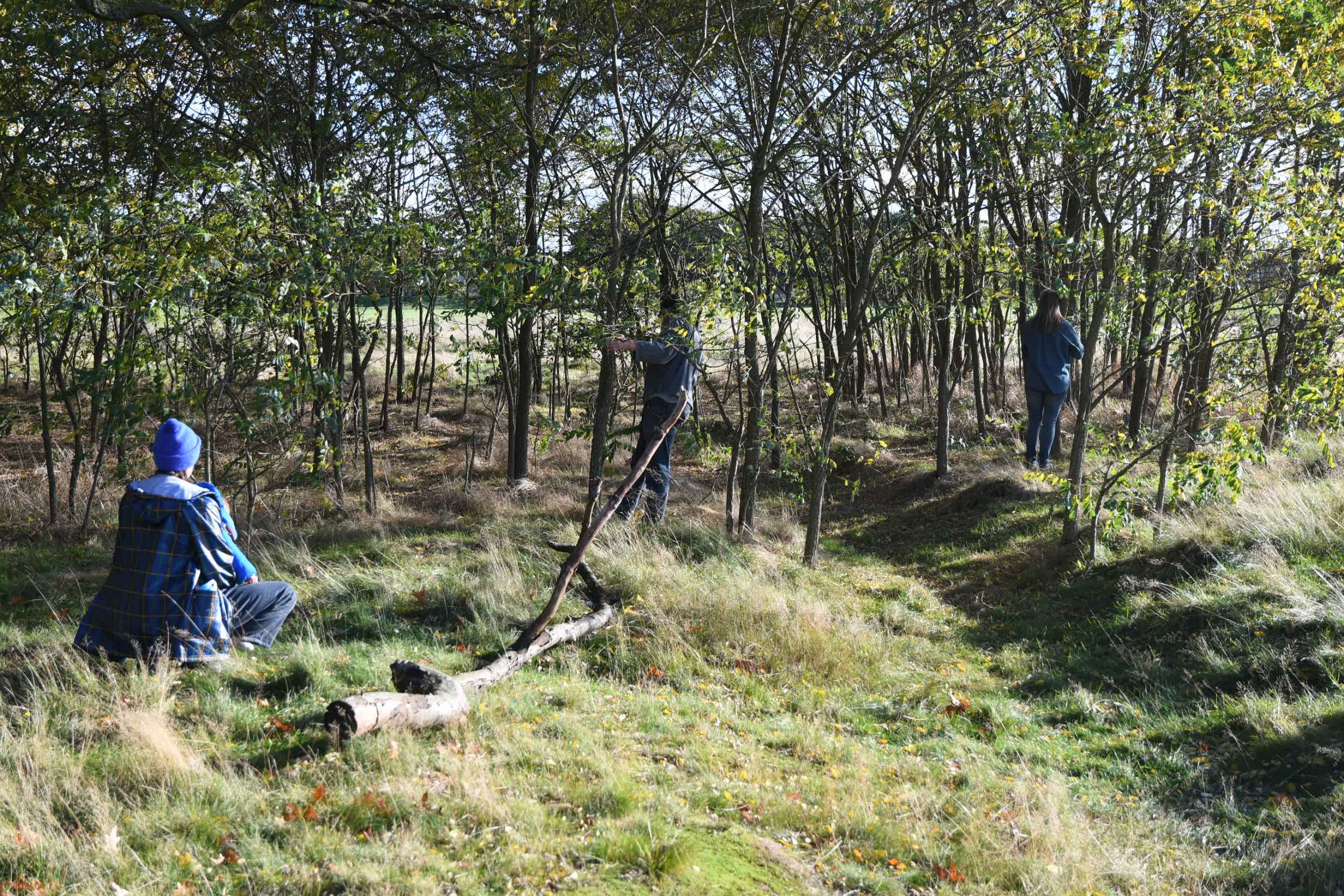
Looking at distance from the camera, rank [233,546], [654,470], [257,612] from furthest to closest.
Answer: [654,470], [257,612], [233,546]

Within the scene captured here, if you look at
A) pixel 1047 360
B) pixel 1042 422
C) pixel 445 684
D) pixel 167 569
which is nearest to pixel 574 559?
pixel 445 684

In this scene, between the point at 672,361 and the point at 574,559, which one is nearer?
the point at 574,559

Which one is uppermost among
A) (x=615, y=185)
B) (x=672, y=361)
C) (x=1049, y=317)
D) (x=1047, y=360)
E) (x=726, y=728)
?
(x=615, y=185)

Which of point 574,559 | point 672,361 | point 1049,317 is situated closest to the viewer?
point 574,559

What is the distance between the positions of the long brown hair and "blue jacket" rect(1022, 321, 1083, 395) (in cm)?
4

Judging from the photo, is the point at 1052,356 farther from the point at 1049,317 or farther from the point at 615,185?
the point at 615,185

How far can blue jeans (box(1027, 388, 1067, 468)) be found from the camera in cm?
1109

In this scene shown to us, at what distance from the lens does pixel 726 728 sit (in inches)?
198

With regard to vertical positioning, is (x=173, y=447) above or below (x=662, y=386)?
below

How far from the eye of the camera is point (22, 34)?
7.82 m

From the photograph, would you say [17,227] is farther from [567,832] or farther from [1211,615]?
[1211,615]

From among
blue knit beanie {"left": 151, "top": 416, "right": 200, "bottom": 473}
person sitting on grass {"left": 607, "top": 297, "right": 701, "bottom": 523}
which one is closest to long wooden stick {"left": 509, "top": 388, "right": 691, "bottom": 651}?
person sitting on grass {"left": 607, "top": 297, "right": 701, "bottom": 523}

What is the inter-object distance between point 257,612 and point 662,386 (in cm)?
401

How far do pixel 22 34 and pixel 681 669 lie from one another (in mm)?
7318
